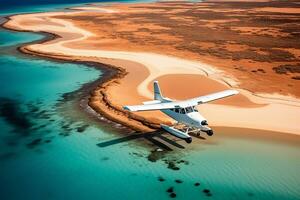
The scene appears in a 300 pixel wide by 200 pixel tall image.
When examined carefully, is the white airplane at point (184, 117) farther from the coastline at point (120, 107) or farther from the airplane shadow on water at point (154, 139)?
the coastline at point (120, 107)

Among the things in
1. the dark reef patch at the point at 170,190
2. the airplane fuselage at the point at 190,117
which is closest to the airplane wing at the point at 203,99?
the airplane fuselage at the point at 190,117

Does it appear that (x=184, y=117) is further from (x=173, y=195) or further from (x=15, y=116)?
(x=15, y=116)

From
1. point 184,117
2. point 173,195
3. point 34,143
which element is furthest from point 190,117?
point 34,143

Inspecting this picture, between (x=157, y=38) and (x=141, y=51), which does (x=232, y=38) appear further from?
(x=141, y=51)

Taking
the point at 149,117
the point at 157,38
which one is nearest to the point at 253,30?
the point at 157,38

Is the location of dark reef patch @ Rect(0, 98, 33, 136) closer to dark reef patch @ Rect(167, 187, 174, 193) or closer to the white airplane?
the white airplane

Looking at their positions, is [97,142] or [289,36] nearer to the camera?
[97,142]

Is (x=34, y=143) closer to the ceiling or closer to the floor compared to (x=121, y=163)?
closer to the ceiling

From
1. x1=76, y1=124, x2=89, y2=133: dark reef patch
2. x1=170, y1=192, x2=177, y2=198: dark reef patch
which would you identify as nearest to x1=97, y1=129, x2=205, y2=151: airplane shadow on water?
x1=76, y1=124, x2=89, y2=133: dark reef patch
